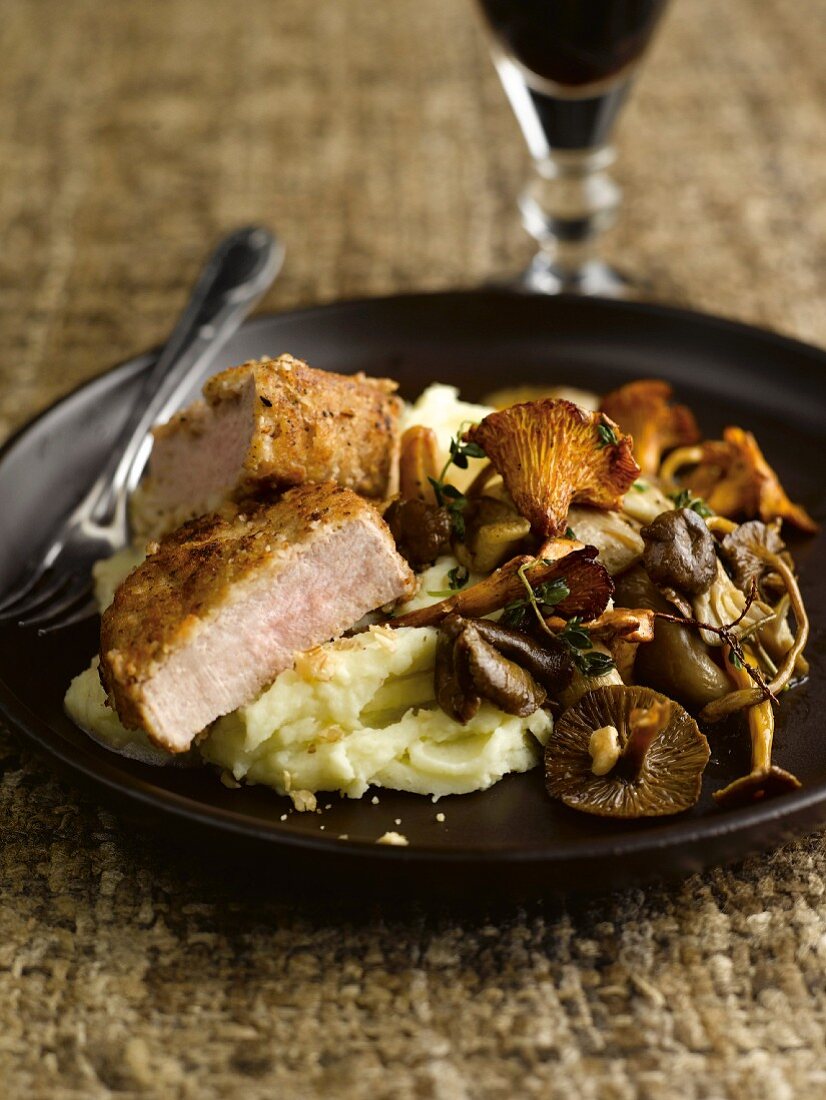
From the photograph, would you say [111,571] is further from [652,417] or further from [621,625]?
[652,417]

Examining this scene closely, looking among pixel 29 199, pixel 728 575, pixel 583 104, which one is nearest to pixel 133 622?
pixel 728 575

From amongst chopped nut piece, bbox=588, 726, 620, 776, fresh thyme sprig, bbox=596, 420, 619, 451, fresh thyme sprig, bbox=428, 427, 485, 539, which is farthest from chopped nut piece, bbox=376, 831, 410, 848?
fresh thyme sprig, bbox=596, 420, 619, 451

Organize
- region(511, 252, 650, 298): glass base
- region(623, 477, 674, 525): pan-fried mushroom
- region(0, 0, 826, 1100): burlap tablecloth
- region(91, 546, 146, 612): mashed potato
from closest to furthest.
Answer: region(0, 0, 826, 1100): burlap tablecloth → region(623, 477, 674, 525): pan-fried mushroom → region(91, 546, 146, 612): mashed potato → region(511, 252, 650, 298): glass base

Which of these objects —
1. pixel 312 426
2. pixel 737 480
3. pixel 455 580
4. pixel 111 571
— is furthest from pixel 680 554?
pixel 111 571

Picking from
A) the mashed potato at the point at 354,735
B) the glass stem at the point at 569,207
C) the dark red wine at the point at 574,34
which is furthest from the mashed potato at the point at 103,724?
the glass stem at the point at 569,207

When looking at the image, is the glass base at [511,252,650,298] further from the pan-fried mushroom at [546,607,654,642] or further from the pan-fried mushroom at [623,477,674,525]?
the pan-fried mushroom at [546,607,654,642]
